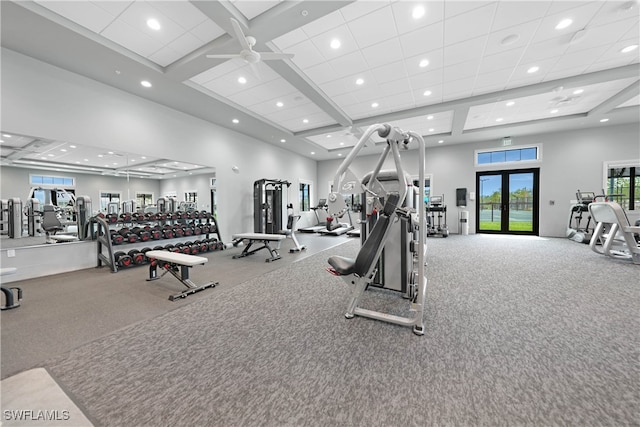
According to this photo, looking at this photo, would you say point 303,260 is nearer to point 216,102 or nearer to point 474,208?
point 216,102

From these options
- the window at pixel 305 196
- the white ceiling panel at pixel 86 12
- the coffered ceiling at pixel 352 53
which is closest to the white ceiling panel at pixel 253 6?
the coffered ceiling at pixel 352 53

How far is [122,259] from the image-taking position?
400 centimetres

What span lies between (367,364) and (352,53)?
Answer: 411 cm

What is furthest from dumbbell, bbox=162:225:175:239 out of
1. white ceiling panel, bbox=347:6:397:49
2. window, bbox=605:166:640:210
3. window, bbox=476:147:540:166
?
window, bbox=605:166:640:210

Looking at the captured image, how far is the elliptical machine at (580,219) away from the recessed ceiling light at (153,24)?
9.76m

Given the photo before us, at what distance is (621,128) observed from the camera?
6707mm

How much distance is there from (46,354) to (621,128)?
490 inches

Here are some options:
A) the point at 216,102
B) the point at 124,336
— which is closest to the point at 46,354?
the point at 124,336

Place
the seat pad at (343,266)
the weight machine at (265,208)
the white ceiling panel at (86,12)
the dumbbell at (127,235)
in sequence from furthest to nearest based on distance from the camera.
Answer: the weight machine at (265,208) < the dumbbell at (127,235) < the white ceiling panel at (86,12) < the seat pad at (343,266)

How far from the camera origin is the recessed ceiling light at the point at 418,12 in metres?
2.78

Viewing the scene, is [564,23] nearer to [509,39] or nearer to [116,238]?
[509,39]

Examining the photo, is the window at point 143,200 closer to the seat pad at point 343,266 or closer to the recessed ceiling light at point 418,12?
the seat pad at point 343,266

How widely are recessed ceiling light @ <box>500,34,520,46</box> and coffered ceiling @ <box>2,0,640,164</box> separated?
15 millimetres

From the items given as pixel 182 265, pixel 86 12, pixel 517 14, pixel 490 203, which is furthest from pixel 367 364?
pixel 490 203
